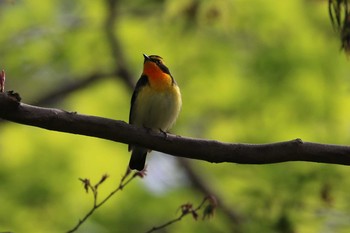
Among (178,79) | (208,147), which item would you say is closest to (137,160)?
(208,147)

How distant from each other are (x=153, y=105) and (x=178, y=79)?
234 inches

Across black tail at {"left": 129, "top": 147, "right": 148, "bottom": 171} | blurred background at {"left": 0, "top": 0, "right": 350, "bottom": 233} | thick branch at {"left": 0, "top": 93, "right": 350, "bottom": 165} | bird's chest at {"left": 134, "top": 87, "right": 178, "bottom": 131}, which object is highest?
blurred background at {"left": 0, "top": 0, "right": 350, "bottom": 233}

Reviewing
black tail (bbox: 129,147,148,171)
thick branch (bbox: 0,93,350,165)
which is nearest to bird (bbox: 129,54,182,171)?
black tail (bbox: 129,147,148,171)

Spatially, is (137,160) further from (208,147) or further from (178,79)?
(178,79)

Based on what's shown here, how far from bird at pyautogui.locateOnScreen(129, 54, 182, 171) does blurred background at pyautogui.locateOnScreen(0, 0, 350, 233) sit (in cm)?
255

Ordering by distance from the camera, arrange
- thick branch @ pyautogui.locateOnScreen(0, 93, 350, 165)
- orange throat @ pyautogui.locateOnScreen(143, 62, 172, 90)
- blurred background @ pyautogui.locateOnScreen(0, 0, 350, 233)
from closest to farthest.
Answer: thick branch @ pyautogui.locateOnScreen(0, 93, 350, 165) < orange throat @ pyautogui.locateOnScreen(143, 62, 172, 90) < blurred background @ pyautogui.locateOnScreen(0, 0, 350, 233)

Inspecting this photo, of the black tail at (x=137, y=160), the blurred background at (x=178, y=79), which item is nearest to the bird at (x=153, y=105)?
the black tail at (x=137, y=160)

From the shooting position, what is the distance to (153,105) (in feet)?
20.4

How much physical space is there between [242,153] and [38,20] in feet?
27.5

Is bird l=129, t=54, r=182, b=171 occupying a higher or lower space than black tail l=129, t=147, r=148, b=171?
higher

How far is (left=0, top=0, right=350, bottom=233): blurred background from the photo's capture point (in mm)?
10180

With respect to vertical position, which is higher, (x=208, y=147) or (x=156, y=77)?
(x=156, y=77)

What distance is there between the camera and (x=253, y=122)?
445 inches

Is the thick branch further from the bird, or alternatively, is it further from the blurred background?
the blurred background
